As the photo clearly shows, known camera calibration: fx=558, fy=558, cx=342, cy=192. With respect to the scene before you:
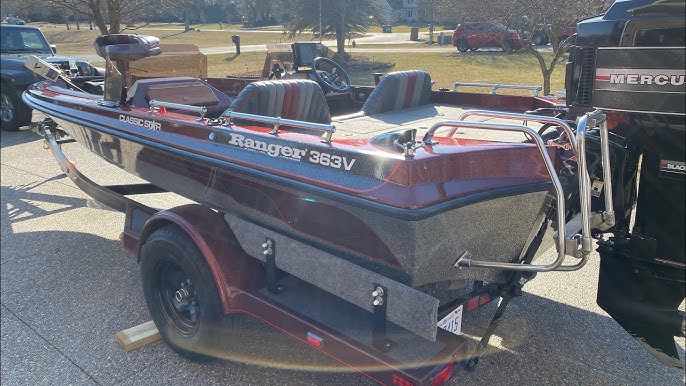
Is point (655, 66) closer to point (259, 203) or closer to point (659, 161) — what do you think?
point (659, 161)

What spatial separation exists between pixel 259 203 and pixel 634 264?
1738 millimetres

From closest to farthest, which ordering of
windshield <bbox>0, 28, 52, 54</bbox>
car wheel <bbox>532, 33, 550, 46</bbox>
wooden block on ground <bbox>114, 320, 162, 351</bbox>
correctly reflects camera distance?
wooden block on ground <bbox>114, 320, 162, 351</bbox>
windshield <bbox>0, 28, 52, 54</bbox>
car wheel <bbox>532, 33, 550, 46</bbox>

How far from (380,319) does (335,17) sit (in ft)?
62.8

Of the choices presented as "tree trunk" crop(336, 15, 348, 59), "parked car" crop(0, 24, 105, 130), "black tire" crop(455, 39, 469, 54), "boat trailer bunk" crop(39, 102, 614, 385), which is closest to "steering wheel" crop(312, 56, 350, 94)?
"boat trailer bunk" crop(39, 102, 614, 385)

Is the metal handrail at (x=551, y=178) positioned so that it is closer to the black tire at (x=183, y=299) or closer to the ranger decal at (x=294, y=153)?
the ranger decal at (x=294, y=153)

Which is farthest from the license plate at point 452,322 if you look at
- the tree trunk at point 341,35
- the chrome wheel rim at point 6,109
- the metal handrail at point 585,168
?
the tree trunk at point 341,35

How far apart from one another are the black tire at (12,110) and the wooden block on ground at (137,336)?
784cm

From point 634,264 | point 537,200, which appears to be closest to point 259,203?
point 537,200

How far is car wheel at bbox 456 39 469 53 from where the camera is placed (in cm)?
2329

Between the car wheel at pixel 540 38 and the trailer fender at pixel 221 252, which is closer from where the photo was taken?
the trailer fender at pixel 221 252

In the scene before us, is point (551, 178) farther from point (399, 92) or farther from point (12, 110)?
point (12, 110)

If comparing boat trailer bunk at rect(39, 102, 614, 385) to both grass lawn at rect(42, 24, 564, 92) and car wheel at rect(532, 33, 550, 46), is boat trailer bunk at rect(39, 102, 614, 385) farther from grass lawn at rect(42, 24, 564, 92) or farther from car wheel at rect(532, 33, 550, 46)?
grass lawn at rect(42, 24, 564, 92)

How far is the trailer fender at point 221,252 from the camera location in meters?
2.85

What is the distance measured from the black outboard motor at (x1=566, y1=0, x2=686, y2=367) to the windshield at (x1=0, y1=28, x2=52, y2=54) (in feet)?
35.5
